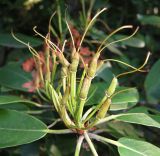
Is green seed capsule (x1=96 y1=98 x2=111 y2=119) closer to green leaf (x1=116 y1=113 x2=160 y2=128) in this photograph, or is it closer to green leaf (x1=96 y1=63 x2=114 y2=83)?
green leaf (x1=116 y1=113 x2=160 y2=128)

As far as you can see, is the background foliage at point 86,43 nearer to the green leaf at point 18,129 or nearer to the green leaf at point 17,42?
the green leaf at point 17,42

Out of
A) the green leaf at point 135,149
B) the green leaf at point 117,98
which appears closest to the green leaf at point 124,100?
the green leaf at point 117,98

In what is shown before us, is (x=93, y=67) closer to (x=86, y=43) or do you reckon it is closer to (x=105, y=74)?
(x=105, y=74)

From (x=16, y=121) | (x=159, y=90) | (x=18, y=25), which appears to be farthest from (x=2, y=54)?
(x=16, y=121)

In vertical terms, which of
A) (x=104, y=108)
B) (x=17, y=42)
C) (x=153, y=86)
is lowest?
(x=153, y=86)

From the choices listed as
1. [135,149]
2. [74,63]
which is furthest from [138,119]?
[74,63]

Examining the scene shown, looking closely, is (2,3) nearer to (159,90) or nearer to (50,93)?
(159,90)

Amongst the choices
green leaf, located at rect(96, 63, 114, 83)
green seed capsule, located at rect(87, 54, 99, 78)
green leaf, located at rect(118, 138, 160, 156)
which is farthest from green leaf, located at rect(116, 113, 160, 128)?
green leaf, located at rect(96, 63, 114, 83)
